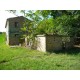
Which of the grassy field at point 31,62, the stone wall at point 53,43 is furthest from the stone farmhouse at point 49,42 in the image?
the grassy field at point 31,62

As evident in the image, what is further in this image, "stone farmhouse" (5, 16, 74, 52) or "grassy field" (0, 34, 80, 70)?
"stone farmhouse" (5, 16, 74, 52)

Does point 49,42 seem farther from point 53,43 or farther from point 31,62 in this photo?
point 31,62

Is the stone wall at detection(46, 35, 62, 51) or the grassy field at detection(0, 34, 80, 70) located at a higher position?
the stone wall at detection(46, 35, 62, 51)

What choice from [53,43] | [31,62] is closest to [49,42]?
[53,43]

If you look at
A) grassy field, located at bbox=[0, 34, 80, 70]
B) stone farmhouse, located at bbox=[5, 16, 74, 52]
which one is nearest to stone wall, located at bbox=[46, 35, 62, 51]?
stone farmhouse, located at bbox=[5, 16, 74, 52]

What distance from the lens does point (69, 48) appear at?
10094 millimetres

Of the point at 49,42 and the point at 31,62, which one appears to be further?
the point at 49,42

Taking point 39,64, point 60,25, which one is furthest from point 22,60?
point 60,25

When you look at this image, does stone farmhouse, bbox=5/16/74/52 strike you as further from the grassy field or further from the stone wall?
the grassy field

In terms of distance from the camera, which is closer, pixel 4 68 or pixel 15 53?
pixel 4 68

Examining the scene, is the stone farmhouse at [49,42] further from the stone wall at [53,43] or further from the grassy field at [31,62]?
the grassy field at [31,62]
